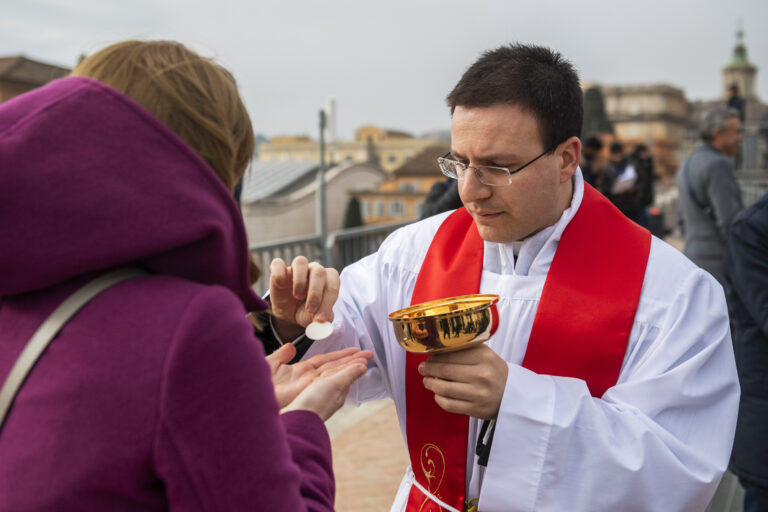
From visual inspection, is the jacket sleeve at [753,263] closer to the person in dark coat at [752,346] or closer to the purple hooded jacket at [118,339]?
the person in dark coat at [752,346]

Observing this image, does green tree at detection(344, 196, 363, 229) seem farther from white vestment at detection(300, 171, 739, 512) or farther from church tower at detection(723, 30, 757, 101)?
church tower at detection(723, 30, 757, 101)

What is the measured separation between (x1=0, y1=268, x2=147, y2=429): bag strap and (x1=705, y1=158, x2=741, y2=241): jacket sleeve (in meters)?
5.24

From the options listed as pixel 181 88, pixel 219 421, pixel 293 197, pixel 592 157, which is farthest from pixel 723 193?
pixel 293 197

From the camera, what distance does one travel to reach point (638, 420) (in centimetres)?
185

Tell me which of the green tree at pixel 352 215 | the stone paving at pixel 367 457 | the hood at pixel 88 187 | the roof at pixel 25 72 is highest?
the roof at pixel 25 72

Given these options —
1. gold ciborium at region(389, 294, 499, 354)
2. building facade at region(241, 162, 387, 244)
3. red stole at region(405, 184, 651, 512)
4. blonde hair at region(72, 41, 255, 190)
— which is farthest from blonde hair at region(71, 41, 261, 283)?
building facade at region(241, 162, 387, 244)

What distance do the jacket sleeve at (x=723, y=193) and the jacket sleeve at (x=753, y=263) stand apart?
2.58 meters

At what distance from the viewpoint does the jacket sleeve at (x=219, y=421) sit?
99 cm

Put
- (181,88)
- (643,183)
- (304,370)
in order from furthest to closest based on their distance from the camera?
(643,183) → (304,370) → (181,88)

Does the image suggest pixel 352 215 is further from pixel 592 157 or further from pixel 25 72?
pixel 25 72

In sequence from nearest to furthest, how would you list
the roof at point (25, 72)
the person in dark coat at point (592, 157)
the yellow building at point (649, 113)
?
the roof at point (25, 72) → the person in dark coat at point (592, 157) → the yellow building at point (649, 113)

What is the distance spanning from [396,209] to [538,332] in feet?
107

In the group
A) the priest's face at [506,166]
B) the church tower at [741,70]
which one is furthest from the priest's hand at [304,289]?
Result: the church tower at [741,70]

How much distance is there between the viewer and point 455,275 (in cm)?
240
